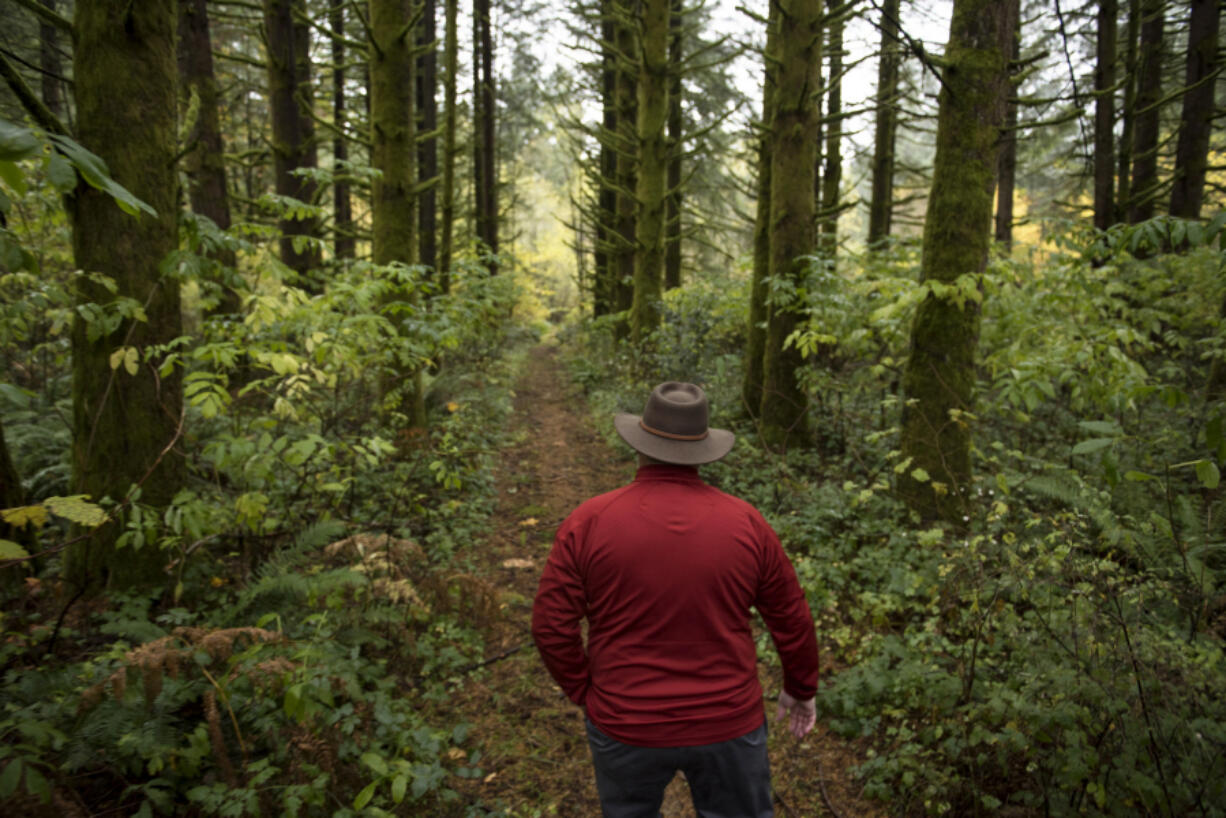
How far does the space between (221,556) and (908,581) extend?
527 centimetres

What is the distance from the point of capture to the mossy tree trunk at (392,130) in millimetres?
7762

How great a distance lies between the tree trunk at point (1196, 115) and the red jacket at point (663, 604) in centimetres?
1135

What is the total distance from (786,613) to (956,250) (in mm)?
4223

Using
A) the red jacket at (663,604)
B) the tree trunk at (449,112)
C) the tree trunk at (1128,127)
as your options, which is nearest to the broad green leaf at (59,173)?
the red jacket at (663,604)

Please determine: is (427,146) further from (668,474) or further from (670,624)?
(670,624)

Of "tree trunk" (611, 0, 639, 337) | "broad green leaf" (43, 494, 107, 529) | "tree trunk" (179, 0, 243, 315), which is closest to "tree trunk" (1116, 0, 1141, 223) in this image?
"tree trunk" (611, 0, 639, 337)

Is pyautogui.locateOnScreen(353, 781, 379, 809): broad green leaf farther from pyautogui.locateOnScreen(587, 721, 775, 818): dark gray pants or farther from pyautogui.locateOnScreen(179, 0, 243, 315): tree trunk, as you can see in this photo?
pyautogui.locateOnScreen(179, 0, 243, 315): tree trunk

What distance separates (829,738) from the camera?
385 cm

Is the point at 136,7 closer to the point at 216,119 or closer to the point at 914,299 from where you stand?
the point at 914,299

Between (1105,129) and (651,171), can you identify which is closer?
(1105,129)

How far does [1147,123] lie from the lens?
11.5m

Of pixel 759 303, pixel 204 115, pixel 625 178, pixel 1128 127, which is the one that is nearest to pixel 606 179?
pixel 625 178

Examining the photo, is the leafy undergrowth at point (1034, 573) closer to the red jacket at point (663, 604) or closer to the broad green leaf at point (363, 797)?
the red jacket at point (663, 604)

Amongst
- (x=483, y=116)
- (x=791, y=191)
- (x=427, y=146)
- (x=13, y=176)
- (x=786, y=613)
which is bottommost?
(x=786, y=613)
